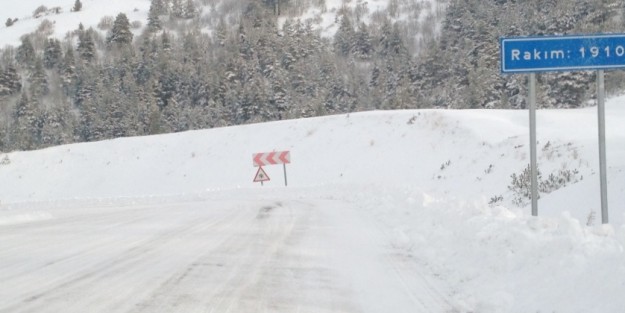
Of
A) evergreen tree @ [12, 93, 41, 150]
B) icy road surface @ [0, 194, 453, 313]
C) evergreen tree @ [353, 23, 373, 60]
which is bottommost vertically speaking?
icy road surface @ [0, 194, 453, 313]

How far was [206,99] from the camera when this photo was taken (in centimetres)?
8344

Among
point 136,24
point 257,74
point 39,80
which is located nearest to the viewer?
point 257,74

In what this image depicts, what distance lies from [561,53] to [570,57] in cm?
13

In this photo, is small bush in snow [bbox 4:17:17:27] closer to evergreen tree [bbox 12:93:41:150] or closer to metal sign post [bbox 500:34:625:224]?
evergreen tree [bbox 12:93:41:150]

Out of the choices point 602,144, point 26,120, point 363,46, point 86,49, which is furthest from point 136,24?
point 602,144

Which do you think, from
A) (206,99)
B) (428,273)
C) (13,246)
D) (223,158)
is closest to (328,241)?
(428,273)

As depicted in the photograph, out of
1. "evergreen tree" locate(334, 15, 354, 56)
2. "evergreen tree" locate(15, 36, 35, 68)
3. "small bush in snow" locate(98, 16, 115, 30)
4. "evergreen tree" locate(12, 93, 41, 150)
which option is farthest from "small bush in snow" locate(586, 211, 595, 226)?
"small bush in snow" locate(98, 16, 115, 30)

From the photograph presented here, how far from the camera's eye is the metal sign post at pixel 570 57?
24.4ft

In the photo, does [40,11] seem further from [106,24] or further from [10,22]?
[106,24]

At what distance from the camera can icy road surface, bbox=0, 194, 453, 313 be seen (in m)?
5.45

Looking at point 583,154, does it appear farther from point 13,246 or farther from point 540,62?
point 13,246

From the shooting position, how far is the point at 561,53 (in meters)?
7.68

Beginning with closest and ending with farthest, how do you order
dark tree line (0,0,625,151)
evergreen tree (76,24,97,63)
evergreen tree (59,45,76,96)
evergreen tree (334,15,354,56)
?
dark tree line (0,0,625,151), evergreen tree (59,45,76,96), evergreen tree (334,15,354,56), evergreen tree (76,24,97,63)

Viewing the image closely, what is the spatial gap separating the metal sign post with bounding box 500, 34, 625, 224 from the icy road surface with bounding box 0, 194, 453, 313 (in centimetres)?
301
